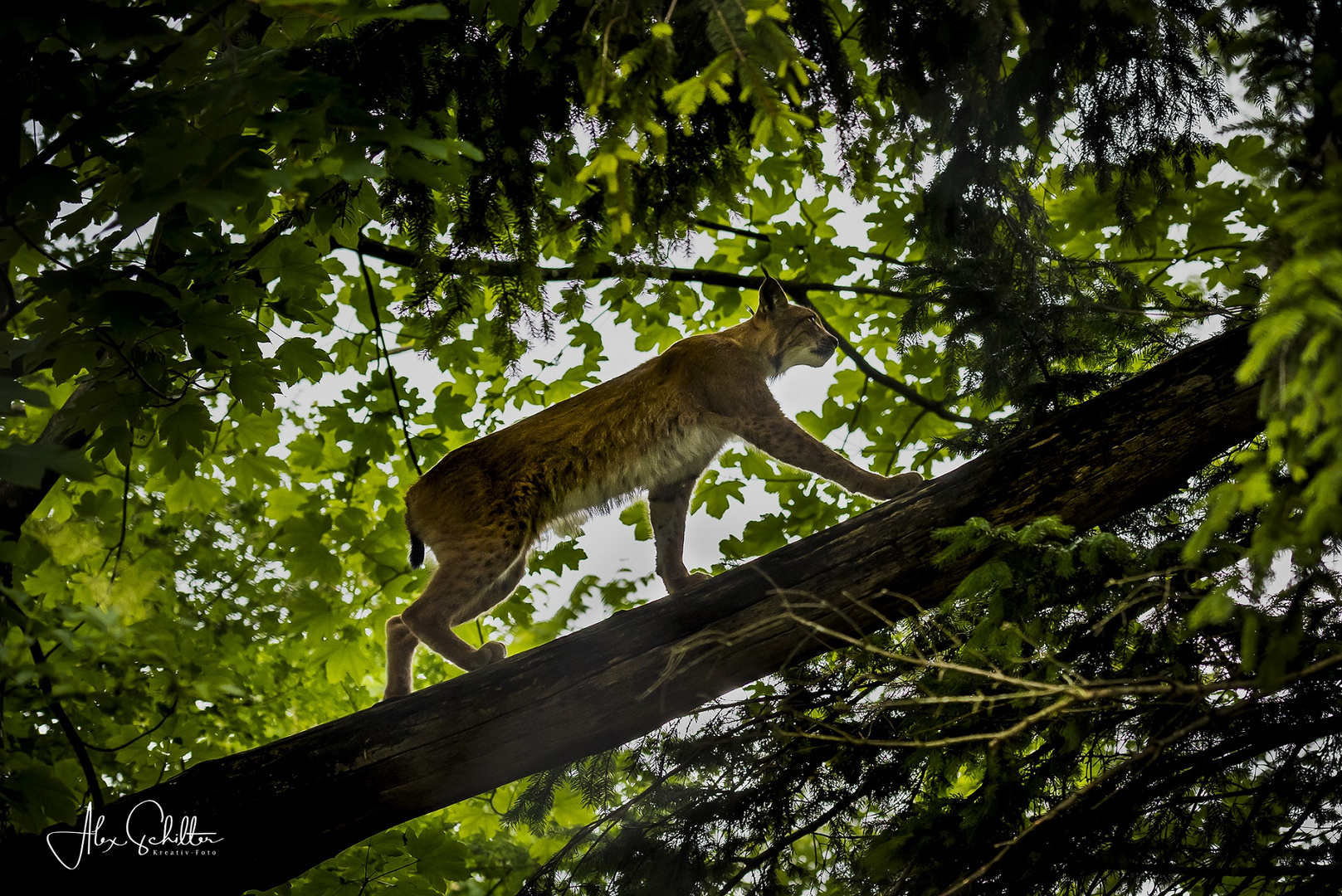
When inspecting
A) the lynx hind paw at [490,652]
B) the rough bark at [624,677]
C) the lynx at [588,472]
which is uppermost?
the lynx at [588,472]

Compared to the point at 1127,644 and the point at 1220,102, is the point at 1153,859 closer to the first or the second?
the point at 1127,644

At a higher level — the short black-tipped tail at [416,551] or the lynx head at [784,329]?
the lynx head at [784,329]

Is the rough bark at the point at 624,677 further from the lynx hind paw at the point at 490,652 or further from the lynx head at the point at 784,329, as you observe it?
the lynx head at the point at 784,329

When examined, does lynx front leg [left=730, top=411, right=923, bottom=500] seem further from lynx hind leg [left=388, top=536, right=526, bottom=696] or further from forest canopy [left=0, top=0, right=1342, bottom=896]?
lynx hind leg [left=388, top=536, right=526, bottom=696]

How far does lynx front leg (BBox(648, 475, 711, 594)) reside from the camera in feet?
17.2

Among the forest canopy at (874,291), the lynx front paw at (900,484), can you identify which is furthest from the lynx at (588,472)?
the forest canopy at (874,291)

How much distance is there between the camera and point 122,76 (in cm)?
266

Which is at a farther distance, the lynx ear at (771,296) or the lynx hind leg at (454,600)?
the lynx ear at (771,296)

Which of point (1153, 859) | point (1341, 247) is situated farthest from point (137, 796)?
point (1341, 247)

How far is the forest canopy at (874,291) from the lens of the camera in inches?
76.4

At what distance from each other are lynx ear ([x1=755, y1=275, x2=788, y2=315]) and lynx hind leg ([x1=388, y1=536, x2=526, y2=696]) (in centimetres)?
223

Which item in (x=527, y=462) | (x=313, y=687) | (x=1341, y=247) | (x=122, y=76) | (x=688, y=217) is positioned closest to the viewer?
(x=1341, y=247)

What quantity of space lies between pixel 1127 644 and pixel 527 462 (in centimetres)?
297

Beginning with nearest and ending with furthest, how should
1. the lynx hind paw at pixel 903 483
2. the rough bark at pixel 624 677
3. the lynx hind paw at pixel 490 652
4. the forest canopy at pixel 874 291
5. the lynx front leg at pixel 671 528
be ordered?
the forest canopy at pixel 874 291
the rough bark at pixel 624 677
the lynx hind paw at pixel 903 483
the lynx hind paw at pixel 490 652
the lynx front leg at pixel 671 528
